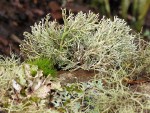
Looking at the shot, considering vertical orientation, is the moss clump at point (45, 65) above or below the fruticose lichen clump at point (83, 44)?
below

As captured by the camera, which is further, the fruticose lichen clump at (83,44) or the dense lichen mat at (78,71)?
the fruticose lichen clump at (83,44)

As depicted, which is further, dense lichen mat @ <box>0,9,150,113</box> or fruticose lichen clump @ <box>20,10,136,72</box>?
fruticose lichen clump @ <box>20,10,136,72</box>

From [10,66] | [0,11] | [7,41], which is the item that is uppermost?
[0,11]

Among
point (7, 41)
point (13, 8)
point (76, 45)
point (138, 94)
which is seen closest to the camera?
point (138, 94)

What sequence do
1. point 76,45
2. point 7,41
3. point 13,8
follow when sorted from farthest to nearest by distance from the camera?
point 13,8 < point 7,41 < point 76,45

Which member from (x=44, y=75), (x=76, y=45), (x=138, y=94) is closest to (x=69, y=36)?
(x=76, y=45)

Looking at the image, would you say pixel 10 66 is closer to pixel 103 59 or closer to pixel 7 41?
pixel 103 59

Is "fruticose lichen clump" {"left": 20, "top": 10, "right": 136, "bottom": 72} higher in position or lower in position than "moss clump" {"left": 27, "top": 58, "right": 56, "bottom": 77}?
higher

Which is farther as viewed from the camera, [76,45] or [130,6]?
[130,6]
